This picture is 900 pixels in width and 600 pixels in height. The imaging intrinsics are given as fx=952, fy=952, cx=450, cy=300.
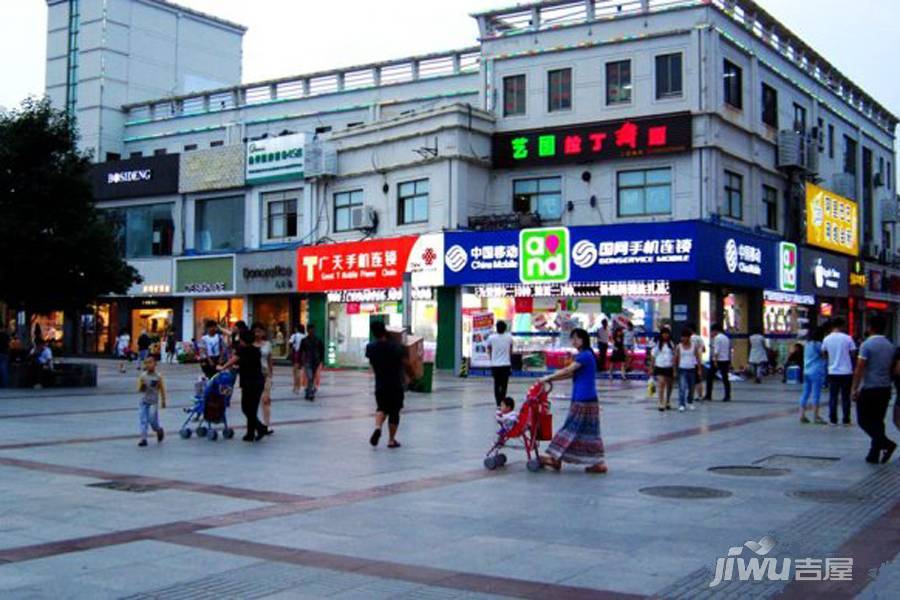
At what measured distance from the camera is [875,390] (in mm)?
11883

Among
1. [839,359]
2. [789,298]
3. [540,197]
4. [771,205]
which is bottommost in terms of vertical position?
[839,359]

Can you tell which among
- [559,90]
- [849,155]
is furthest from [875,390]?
[849,155]

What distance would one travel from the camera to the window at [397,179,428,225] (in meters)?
34.9

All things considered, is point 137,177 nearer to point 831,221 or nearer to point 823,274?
point 823,274

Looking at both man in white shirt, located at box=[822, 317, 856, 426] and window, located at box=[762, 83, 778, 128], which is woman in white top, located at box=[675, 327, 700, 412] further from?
window, located at box=[762, 83, 778, 128]

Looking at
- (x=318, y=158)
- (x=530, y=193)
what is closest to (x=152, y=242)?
(x=318, y=158)

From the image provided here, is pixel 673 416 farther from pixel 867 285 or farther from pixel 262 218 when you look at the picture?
pixel 867 285

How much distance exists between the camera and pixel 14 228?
2466cm

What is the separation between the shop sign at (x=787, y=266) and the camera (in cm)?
3541

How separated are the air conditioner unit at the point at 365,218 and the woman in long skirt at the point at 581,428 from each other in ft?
84.9

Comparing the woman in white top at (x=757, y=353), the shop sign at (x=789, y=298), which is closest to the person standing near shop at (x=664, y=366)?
the woman in white top at (x=757, y=353)

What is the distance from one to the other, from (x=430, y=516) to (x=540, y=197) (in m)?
26.5

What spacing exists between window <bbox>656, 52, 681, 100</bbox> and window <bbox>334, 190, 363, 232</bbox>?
40.7 feet

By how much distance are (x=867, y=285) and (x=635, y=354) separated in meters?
20.3
